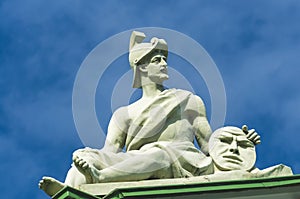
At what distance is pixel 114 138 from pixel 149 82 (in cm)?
139

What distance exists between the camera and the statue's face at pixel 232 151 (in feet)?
76.7

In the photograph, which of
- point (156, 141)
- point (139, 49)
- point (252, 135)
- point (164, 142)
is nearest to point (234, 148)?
point (252, 135)

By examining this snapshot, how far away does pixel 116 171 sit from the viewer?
22547 mm

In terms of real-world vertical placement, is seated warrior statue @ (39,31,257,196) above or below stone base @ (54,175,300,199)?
above

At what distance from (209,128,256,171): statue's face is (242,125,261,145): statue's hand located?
7 centimetres

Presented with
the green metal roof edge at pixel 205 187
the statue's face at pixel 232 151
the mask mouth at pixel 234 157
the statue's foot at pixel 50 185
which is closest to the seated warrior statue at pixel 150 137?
the statue's foot at pixel 50 185

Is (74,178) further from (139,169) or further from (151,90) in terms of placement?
(151,90)

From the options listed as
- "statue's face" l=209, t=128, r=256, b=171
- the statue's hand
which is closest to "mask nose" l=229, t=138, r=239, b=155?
"statue's face" l=209, t=128, r=256, b=171

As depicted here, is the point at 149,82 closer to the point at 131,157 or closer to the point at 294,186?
the point at 131,157

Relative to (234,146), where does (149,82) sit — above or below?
above

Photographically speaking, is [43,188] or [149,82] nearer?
[43,188]

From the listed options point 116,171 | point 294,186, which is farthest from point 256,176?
point 116,171

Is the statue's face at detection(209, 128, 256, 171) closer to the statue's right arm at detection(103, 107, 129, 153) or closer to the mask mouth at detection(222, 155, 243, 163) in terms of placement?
the mask mouth at detection(222, 155, 243, 163)

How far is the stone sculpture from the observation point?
891 inches
